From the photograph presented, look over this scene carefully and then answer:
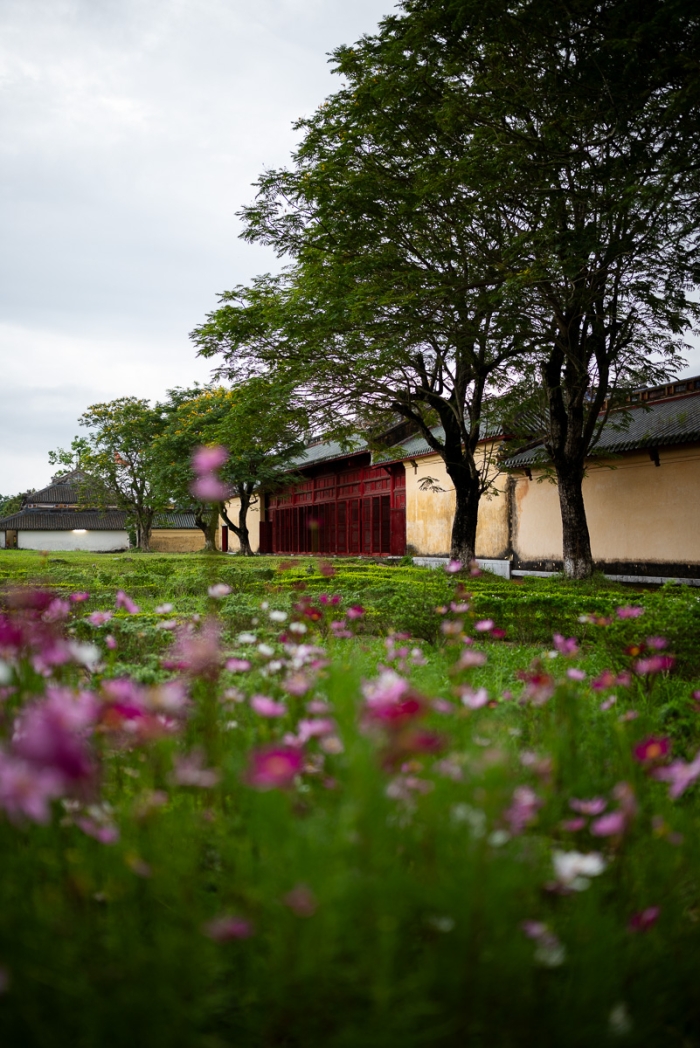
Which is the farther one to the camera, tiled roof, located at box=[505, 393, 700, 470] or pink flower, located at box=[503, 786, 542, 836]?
tiled roof, located at box=[505, 393, 700, 470]

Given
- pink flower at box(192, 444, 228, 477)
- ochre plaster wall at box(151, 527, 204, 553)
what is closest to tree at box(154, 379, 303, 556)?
ochre plaster wall at box(151, 527, 204, 553)

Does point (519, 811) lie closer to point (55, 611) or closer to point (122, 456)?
point (55, 611)

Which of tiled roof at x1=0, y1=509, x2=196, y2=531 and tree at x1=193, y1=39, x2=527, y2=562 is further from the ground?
tree at x1=193, y1=39, x2=527, y2=562

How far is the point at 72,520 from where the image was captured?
4875cm

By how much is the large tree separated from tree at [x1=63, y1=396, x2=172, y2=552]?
67.9ft

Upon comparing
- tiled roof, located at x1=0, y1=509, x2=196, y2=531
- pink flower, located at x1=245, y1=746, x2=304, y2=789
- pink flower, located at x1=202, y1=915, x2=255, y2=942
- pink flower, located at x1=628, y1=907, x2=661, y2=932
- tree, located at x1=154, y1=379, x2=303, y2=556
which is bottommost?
pink flower, located at x1=628, y1=907, x2=661, y2=932

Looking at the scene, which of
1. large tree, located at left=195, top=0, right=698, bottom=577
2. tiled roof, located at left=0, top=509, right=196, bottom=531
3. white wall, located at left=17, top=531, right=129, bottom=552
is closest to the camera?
large tree, located at left=195, top=0, right=698, bottom=577

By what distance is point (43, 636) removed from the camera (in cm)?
180

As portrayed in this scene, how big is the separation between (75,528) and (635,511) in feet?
134

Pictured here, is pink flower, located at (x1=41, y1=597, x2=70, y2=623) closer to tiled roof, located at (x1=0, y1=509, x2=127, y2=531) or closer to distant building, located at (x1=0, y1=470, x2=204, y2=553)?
distant building, located at (x1=0, y1=470, x2=204, y2=553)

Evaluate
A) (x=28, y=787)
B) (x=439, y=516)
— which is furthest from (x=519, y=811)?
(x=439, y=516)

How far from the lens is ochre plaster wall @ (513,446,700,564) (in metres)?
14.1

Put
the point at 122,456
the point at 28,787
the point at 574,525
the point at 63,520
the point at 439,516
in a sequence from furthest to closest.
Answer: the point at 63,520, the point at 122,456, the point at 439,516, the point at 574,525, the point at 28,787

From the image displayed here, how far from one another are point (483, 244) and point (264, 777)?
1138 centimetres
